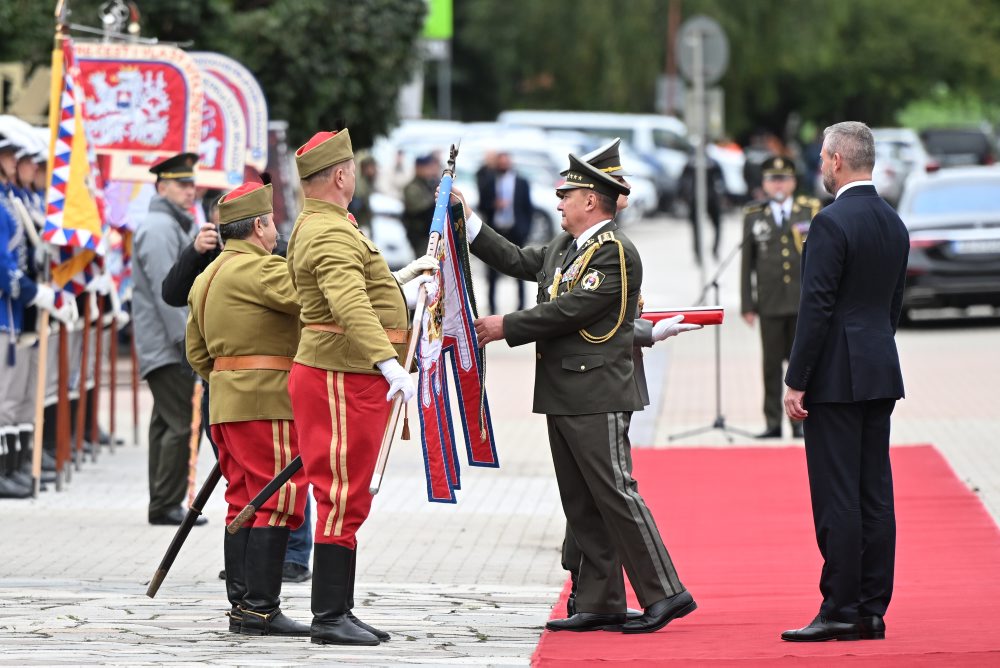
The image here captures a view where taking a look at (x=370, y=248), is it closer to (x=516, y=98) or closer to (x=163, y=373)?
(x=163, y=373)

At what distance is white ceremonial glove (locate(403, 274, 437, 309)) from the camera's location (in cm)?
709

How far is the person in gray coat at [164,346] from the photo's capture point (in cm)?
1053

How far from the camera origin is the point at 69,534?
10.3 metres

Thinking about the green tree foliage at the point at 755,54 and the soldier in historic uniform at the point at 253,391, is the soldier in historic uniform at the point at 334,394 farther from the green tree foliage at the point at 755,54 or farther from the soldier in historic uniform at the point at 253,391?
the green tree foliage at the point at 755,54

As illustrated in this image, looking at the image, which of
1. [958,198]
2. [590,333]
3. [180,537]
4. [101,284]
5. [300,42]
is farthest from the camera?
[958,198]

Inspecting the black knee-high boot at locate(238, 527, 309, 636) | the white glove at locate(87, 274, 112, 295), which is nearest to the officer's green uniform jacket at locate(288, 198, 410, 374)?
the black knee-high boot at locate(238, 527, 309, 636)

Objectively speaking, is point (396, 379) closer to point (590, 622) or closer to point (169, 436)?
point (590, 622)

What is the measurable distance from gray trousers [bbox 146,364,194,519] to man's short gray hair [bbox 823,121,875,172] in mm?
4557

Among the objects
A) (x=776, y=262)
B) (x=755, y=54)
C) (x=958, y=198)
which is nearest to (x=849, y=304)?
(x=776, y=262)

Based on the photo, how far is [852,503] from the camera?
714 centimetres

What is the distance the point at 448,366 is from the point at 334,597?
108 centimetres

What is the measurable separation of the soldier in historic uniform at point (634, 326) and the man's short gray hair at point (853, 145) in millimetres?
876

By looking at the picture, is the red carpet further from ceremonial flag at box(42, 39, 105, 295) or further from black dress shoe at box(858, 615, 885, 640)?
ceremonial flag at box(42, 39, 105, 295)

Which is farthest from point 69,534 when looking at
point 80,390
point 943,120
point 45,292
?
point 943,120
